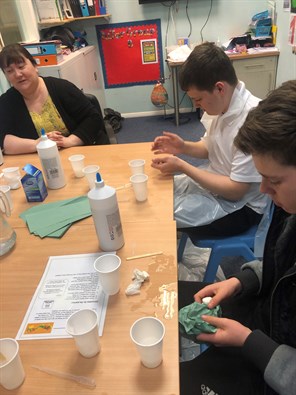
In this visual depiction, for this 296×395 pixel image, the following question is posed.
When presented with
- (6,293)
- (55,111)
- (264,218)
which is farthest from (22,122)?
(264,218)

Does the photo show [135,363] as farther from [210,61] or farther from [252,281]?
[210,61]

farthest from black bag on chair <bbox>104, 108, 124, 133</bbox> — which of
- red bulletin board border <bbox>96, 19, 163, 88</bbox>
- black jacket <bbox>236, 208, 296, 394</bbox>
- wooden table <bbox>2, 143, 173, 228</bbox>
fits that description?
black jacket <bbox>236, 208, 296, 394</bbox>

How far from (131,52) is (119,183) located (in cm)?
333

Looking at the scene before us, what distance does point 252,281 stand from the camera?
106 centimetres

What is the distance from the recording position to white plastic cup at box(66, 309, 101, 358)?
2.29ft

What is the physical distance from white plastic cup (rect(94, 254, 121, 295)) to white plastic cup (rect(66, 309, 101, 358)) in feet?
0.37

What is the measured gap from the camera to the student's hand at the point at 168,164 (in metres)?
1.43

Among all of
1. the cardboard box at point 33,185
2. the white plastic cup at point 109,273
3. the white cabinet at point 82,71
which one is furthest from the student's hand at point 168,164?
the white cabinet at point 82,71

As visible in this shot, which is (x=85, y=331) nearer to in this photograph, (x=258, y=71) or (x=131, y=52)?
(x=258, y=71)

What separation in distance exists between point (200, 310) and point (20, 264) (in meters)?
0.57

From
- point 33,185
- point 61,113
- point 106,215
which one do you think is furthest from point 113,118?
point 106,215

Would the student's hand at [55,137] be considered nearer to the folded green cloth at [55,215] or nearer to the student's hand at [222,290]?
the folded green cloth at [55,215]

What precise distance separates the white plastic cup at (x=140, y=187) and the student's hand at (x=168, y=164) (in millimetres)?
178

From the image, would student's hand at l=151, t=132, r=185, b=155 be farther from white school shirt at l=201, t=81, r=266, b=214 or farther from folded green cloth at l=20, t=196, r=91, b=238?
folded green cloth at l=20, t=196, r=91, b=238
